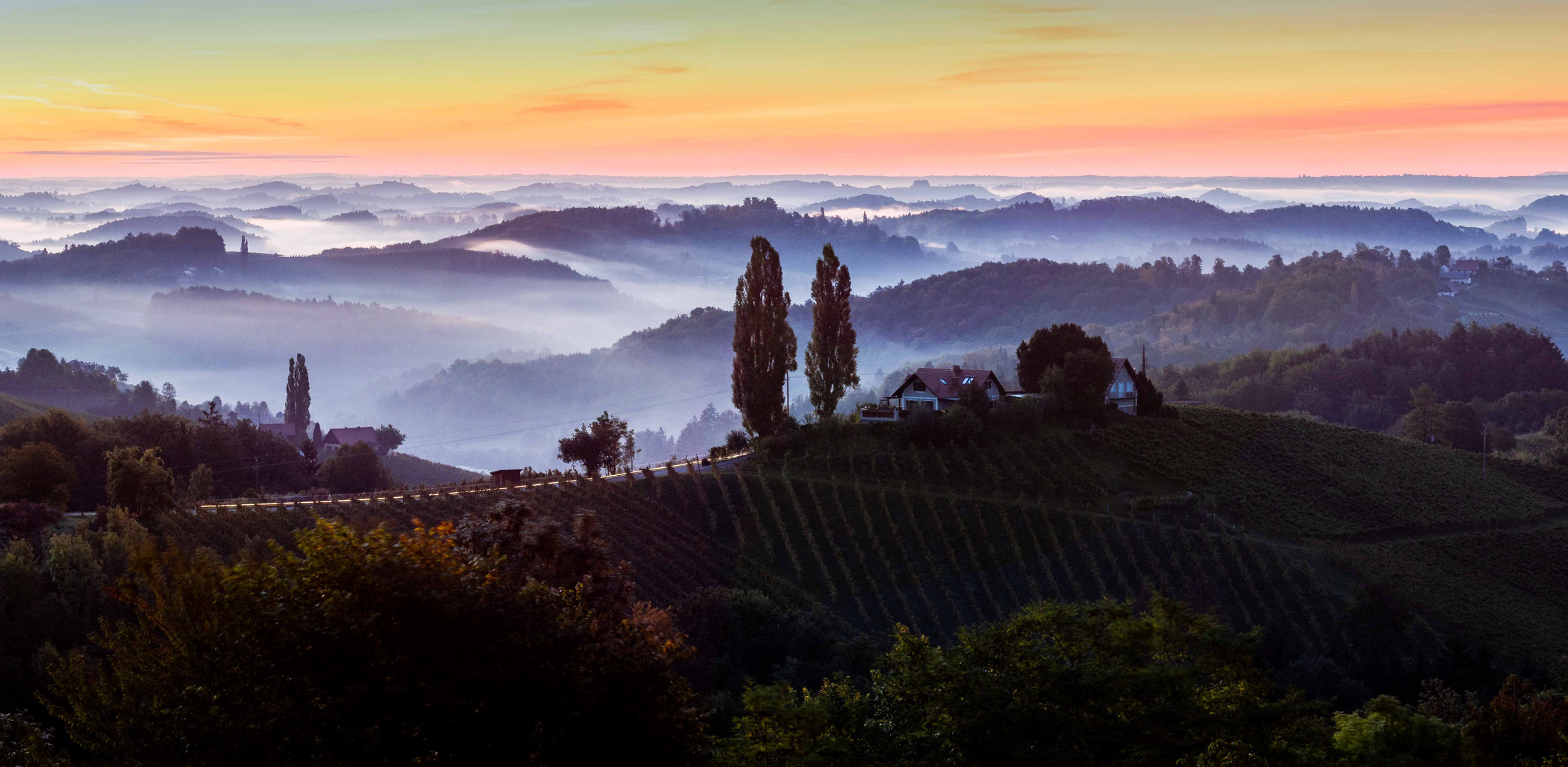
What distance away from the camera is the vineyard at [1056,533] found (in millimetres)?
38219

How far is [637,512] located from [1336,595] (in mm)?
25087

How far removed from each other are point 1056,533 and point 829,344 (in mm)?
15550

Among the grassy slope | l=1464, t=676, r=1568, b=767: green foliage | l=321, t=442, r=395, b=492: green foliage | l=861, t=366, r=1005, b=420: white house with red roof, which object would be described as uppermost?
l=861, t=366, r=1005, b=420: white house with red roof

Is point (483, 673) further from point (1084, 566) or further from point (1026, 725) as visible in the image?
point (1084, 566)

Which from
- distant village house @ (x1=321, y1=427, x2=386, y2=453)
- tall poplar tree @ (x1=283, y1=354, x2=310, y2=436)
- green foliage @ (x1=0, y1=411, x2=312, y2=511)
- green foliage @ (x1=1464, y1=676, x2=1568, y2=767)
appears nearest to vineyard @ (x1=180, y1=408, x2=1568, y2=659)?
green foliage @ (x1=1464, y1=676, x2=1568, y2=767)

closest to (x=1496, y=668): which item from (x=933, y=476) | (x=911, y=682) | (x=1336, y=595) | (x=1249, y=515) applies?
(x=1336, y=595)

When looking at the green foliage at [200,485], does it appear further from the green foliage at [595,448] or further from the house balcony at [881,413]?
the house balcony at [881,413]

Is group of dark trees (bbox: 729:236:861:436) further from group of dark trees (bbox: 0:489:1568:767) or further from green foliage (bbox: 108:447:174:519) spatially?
group of dark trees (bbox: 0:489:1568:767)

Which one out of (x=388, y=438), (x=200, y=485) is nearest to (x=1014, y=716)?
(x=200, y=485)

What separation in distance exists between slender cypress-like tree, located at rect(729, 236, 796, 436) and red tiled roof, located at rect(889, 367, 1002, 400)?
8623 millimetres

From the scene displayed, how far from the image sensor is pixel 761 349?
166 ft

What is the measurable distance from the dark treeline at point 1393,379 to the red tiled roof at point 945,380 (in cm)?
5482

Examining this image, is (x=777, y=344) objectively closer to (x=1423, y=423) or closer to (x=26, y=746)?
(x=26, y=746)

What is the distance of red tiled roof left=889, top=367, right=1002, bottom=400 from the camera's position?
56.9 metres
